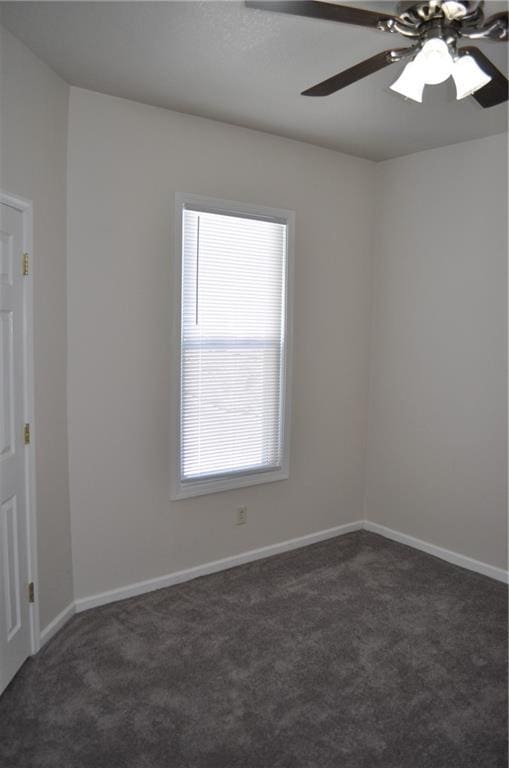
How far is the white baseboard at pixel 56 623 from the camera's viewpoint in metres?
2.73

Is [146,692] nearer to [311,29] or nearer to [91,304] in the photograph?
[91,304]

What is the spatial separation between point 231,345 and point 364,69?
182 centimetres

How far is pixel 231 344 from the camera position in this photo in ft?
11.4

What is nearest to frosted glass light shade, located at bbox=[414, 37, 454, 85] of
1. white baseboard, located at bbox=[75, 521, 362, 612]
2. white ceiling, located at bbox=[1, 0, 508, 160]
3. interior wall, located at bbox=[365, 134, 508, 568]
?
white ceiling, located at bbox=[1, 0, 508, 160]

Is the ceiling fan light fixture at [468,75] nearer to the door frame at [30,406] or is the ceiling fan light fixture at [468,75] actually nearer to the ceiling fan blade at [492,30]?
the ceiling fan blade at [492,30]

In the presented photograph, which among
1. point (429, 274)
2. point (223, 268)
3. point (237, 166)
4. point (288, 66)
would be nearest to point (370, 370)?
point (429, 274)

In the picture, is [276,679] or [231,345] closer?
[276,679]

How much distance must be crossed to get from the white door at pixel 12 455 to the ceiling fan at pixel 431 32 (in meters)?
1.36

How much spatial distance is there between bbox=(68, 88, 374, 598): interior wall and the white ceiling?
21cm

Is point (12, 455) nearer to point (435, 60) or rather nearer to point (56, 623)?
point (56, 623)

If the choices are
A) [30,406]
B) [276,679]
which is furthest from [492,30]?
[276,679]

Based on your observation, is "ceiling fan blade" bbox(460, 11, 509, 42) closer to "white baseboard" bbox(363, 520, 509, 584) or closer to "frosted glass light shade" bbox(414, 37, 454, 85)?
"frosted glass light shade" bbox(414, 37, 454, 85)

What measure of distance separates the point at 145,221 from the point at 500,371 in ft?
7.46

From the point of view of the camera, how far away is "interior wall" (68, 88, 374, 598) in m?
2.96
